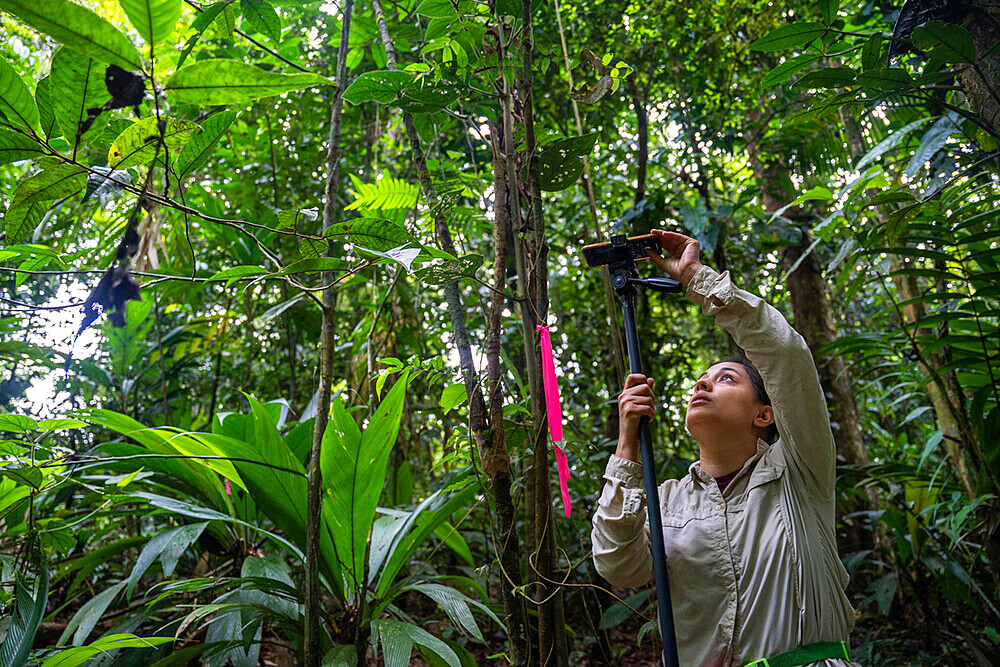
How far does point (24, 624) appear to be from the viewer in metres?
1.36

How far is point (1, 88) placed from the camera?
2.50 ft

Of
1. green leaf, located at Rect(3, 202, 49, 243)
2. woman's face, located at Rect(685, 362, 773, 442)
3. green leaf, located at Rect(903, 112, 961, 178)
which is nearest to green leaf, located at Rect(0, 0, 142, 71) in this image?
green leaf, located at Rect(3, 202, 49, 243)

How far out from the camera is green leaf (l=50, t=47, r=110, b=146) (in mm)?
778

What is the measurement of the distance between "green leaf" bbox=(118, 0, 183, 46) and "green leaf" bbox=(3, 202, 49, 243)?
0.99 ft

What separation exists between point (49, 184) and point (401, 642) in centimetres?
104

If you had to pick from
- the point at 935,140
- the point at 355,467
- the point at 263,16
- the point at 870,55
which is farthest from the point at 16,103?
the point at 935,140

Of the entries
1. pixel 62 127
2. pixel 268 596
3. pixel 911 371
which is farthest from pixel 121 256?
pixel 911 371

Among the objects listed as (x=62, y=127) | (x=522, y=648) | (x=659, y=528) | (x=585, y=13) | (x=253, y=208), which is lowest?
(x=522, y=648)

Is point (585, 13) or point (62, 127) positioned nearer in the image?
point (62, 127)

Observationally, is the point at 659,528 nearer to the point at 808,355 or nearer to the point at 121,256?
the point at 808,355

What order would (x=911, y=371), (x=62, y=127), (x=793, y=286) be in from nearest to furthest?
(x=62, y=127) < (x=911, y=371) < (x=793, y=286)

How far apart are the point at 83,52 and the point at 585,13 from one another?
2546 mm

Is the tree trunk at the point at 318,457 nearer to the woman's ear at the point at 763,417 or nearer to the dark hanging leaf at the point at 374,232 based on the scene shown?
the dark hanging leaf at the point at 374,232

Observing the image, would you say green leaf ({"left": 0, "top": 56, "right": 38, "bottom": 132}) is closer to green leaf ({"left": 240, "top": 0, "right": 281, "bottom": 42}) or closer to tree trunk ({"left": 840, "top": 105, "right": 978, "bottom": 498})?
green leaf ({"left": 240, "top": 0, "right": 281, "bottom": 42})
